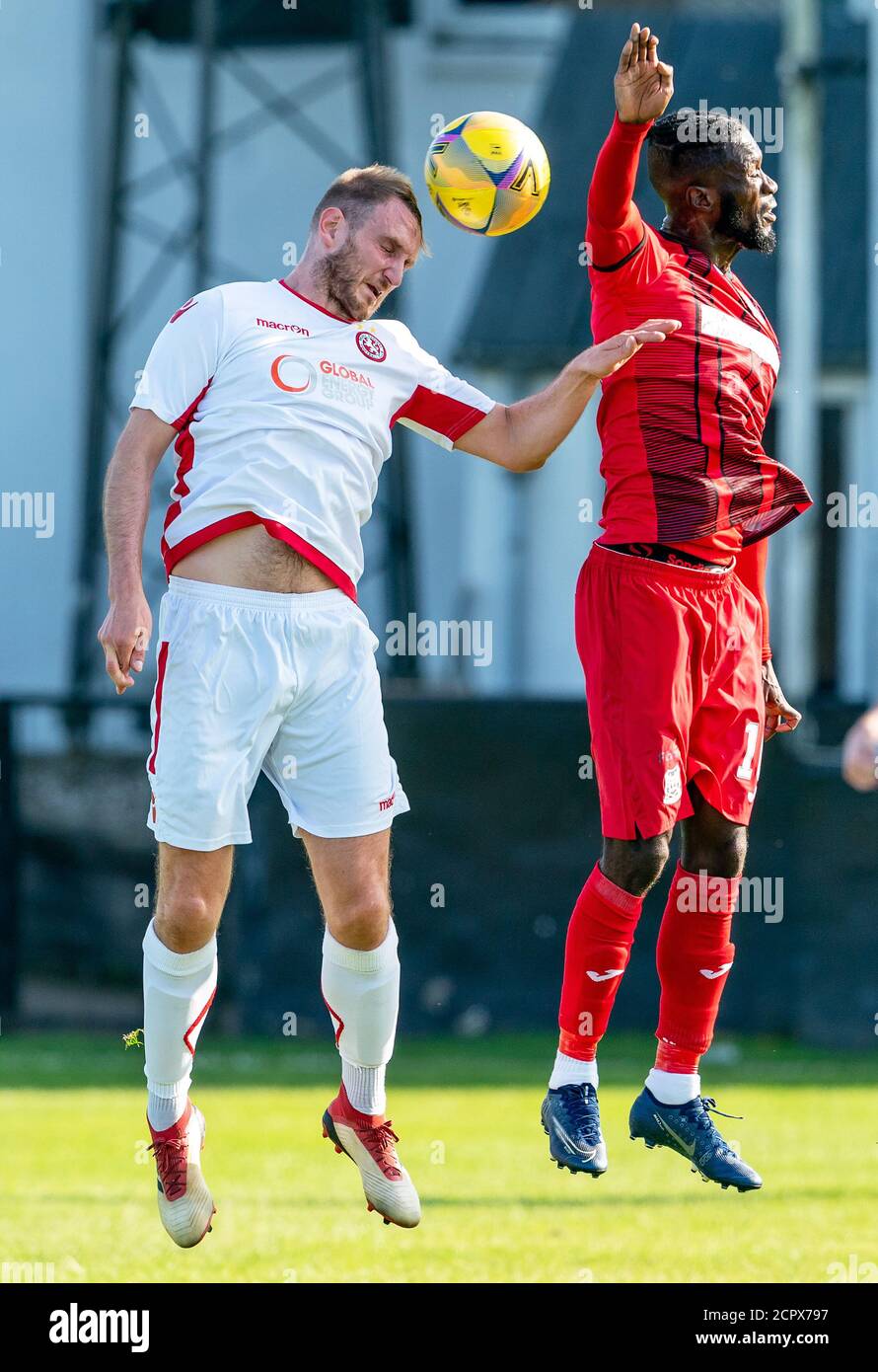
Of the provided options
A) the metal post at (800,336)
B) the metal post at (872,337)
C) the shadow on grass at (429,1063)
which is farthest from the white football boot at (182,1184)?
the metal post at (872,337)

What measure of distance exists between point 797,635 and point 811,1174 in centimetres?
535

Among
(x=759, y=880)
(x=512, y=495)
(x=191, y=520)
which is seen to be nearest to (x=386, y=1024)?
(x=191, y=520)

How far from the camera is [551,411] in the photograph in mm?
Result: 5312

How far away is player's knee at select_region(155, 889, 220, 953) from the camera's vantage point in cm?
522

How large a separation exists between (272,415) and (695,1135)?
2237mm

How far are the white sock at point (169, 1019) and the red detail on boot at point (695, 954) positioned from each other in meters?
1.28

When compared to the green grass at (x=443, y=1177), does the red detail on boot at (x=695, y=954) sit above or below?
above

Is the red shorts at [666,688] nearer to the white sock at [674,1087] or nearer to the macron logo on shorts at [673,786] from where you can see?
the macron logo on shorts at [673,786]

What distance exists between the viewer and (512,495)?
56.1 ft

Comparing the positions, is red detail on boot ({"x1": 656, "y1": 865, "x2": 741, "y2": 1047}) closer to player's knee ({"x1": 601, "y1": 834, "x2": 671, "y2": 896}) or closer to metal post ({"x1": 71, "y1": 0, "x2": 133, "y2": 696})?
player's knee ({"x1": 601, "y1": 834, "x2": 671, "y2": 896})

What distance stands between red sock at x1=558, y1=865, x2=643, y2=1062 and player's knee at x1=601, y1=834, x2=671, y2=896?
3 centimetres

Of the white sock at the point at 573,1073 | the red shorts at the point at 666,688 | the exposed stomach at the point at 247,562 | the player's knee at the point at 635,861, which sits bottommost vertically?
the white sock at the point at 573,1073

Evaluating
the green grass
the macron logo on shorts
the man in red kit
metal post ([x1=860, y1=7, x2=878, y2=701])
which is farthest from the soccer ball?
metal post ([x1=860, y1=7, x2=878, y2=701])

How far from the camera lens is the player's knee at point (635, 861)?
5266 mm
